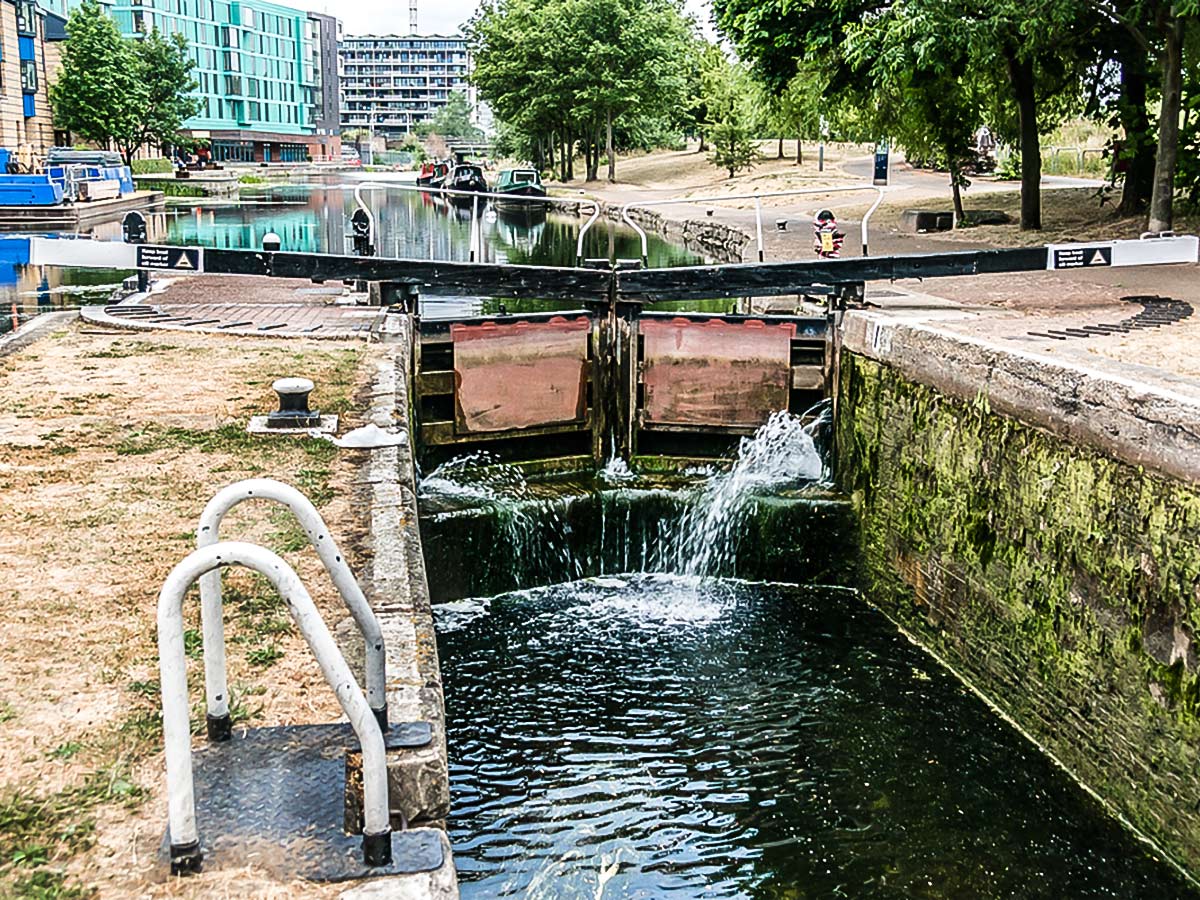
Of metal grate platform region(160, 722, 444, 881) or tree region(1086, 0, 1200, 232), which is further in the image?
tree region(1086, 0, 1200, 232)

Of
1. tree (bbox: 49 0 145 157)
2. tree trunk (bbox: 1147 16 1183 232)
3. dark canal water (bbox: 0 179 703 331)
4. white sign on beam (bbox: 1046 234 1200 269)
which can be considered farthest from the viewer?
tree (bbox: 49 0 145 157)

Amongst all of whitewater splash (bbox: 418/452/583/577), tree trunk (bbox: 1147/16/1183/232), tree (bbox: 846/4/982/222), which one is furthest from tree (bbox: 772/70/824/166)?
whitewater splash (bbox: 418/452/583/577)

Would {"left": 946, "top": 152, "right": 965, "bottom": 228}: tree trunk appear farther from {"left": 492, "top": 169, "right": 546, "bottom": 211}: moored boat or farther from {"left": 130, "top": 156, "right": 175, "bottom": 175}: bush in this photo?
{"left": 130, "top": 156, "right": 175, "bottom": 175}: bush

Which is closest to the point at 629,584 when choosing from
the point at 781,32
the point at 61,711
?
the point at 61,711

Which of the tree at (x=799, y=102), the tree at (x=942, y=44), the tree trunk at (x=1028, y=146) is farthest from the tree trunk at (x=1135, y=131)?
the tree at (x=799, y=102)

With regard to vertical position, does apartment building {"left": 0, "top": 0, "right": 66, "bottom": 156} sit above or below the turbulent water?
above

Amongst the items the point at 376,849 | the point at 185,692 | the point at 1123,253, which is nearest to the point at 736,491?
the point at 1123,253

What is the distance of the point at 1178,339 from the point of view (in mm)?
9070

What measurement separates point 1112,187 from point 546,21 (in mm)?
32676

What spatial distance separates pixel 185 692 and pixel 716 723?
4.66 m

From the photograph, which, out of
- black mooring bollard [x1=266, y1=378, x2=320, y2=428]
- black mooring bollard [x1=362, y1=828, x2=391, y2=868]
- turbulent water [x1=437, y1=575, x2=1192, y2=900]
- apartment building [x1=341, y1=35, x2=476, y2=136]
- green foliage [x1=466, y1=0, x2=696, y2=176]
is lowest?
turbulent water [x1=437, y1=575, x2=1192, y2=900]

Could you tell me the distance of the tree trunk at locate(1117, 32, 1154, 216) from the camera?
17234mm

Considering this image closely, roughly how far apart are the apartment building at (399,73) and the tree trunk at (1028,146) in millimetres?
185157

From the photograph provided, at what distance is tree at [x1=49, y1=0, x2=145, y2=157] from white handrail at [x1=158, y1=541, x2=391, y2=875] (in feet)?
193
